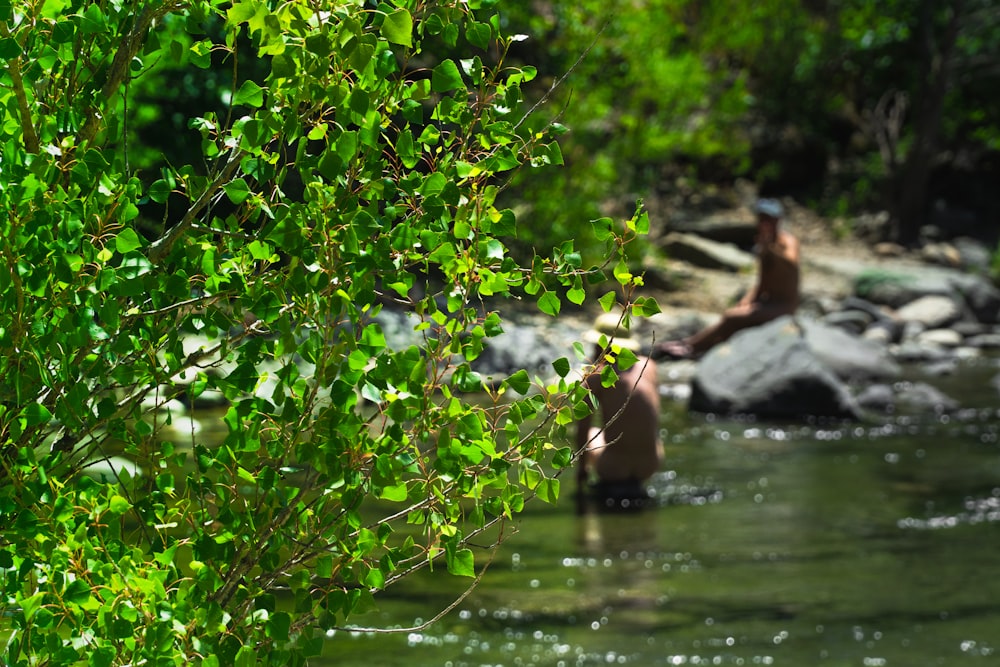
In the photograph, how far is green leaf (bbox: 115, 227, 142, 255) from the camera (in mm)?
2188

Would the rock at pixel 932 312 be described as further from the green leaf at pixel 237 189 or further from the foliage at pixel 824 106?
the green leaf at pixel 237 189

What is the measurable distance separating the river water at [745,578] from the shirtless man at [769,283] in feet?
11.0

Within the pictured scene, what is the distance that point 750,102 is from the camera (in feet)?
77.7

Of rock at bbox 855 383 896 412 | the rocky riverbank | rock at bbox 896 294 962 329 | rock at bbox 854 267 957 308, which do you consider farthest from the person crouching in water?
rock at bbox 854 267 957 308

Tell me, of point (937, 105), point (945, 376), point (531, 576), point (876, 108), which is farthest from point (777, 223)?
point (876, 108)

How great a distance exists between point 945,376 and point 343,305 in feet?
45.2

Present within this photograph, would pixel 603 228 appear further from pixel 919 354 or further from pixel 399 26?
pixel 919 354

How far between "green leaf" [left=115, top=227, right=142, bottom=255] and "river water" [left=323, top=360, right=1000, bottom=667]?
234cm

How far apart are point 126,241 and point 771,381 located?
10812mm

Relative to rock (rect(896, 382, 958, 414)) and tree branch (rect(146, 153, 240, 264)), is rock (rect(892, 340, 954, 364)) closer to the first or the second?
rock (rect(896, 382, 958, 414))

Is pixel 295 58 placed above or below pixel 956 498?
above

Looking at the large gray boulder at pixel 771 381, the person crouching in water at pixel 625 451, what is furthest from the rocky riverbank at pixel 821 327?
the person crouching in water at pixel 625 451

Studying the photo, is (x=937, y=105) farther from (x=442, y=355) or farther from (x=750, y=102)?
(x=442, y=355)

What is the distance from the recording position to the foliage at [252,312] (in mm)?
2178
